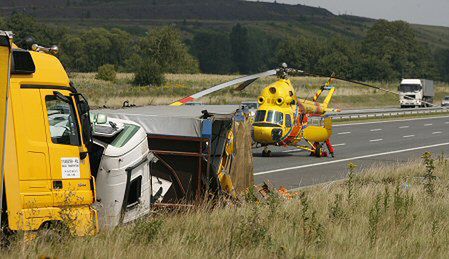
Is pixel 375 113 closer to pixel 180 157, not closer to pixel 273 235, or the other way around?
pixel 180 157

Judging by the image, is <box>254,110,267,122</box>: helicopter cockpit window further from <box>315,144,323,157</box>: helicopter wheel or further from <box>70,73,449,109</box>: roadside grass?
<box>70,73,449,109</box>: roadside grass

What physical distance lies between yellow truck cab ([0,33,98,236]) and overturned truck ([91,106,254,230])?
55cm

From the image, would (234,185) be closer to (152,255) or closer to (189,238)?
(189,238)

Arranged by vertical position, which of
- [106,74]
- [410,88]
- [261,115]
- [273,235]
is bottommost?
[410,88]

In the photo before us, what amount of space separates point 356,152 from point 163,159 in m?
18.7

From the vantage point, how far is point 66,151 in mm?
9883

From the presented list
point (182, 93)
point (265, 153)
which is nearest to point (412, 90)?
point (182, 93)

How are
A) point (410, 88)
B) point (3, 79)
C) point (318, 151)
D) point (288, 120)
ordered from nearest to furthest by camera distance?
point (3, 79) → point (288, 120) → point (318, 151) → point (410, 88)

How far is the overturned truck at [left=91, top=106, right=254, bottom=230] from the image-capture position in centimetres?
1070

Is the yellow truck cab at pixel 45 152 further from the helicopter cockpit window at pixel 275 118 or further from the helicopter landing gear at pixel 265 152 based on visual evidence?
the helicopter landing gear at pixel 265 152

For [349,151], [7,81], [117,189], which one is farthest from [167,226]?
[349,151]

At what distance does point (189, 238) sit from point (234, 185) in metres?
5.07

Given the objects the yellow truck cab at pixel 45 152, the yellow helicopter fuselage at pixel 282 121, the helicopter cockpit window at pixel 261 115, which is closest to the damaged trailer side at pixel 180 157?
the yellow truck cab at pixel 45 152

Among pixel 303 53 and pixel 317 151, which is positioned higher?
pixel 317 151
